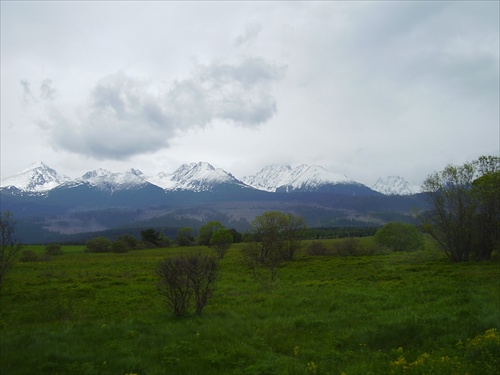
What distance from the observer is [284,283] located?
3006 cm

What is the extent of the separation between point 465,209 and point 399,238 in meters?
A: 32.9

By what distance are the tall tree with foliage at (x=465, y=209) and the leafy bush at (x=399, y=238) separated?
28.6m

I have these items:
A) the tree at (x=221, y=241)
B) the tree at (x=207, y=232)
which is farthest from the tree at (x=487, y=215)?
the tree at (x=207, y=232)

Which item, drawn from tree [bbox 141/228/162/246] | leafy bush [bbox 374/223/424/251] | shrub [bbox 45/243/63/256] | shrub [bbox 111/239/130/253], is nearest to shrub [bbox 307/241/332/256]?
leafy bush [bbox 374/223/424/251]

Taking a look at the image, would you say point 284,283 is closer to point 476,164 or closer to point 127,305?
point 127,305

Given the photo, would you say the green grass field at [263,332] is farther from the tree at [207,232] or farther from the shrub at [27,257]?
the tree at [207,232]

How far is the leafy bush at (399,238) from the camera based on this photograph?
73.2 m

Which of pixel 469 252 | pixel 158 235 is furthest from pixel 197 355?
pixel 158 235

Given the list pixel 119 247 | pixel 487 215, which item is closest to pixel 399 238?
pixel 487 215

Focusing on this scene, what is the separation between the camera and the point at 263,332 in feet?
46.5

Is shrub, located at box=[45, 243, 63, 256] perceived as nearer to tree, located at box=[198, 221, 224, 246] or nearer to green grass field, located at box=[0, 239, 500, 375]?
tree, located at box=[198, 221, 224, 246]

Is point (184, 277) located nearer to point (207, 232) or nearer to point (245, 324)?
point (245, 324)

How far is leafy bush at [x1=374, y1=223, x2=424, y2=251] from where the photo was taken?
73250 millimetres

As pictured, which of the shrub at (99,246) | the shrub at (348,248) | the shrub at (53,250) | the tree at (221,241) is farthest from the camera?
the shrub at (99,246)
